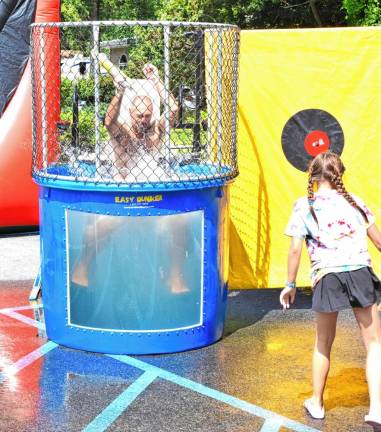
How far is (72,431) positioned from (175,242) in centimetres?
147

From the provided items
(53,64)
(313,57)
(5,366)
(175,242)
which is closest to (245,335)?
(175,242)

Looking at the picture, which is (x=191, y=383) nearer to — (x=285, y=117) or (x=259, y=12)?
(x=285, y=117)

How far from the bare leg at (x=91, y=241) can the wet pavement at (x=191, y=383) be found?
21.6 inches

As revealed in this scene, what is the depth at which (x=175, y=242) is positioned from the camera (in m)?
4.86

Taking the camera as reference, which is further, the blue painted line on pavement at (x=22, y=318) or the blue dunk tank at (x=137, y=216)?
the blue painted line on pavement at (x=22, y=318)

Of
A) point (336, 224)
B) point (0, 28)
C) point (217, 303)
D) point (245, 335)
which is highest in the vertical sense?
point (0, 28)

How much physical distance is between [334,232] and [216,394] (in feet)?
4.09

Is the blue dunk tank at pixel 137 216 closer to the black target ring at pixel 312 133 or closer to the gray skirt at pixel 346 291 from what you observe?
the black target ring at pixel 312 133

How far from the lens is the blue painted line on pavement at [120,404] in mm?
3955

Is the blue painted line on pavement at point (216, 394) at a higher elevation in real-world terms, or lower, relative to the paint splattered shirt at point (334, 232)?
lower

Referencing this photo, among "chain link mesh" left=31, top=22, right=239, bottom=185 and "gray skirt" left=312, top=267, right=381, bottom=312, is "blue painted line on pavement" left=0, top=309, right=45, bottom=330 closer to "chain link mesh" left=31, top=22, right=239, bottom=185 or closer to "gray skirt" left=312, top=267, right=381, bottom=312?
"chain link mesh" left=31, top=22, right=239, bottom=185

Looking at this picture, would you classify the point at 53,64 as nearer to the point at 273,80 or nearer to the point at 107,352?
the point at 273,80

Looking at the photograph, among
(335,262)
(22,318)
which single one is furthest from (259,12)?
(335,262)

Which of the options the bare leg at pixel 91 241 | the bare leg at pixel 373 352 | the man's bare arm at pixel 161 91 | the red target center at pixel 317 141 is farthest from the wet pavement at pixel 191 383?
the man's bare arm at pixel 161 91
